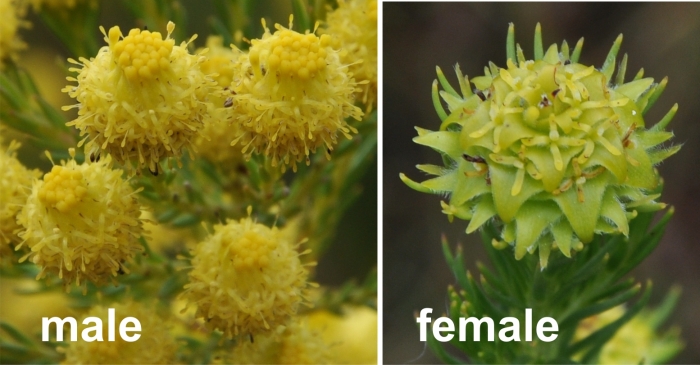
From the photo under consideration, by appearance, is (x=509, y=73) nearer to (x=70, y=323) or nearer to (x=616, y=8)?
(x=70, y=323)

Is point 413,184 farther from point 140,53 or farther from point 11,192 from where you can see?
point 11,192

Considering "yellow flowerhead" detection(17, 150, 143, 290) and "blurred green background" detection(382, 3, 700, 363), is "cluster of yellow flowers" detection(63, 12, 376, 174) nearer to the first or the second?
"yellow flowerhead" detection(17, 150, 143, 290)

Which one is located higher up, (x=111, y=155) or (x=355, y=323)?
(x=111, y=155)

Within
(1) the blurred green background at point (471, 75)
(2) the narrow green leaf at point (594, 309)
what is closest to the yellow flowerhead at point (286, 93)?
(2) the narrow green leaf at point (594, 309)

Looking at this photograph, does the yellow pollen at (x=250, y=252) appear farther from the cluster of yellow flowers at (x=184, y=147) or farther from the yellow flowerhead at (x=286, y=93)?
the yellow flowerhead at (x=286, y=93)

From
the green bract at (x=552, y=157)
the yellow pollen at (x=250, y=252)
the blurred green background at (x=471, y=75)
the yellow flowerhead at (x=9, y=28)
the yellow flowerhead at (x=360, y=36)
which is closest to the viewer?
the green bract at (x=552, y=157)

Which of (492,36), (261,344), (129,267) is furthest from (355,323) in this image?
(492,36)
